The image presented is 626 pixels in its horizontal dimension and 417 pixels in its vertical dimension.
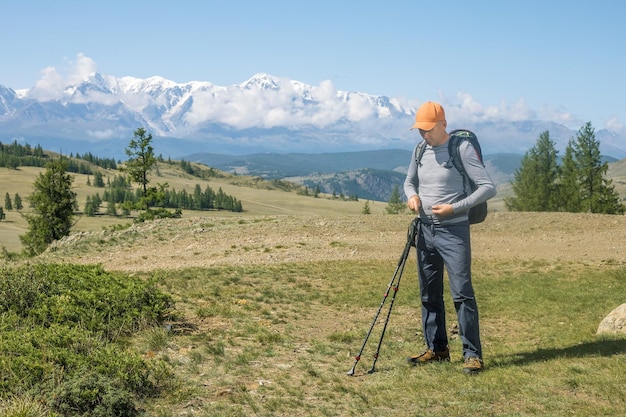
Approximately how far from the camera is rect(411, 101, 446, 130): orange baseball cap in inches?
329

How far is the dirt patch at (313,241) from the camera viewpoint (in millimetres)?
24609

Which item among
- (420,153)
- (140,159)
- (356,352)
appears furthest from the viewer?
(140,159)

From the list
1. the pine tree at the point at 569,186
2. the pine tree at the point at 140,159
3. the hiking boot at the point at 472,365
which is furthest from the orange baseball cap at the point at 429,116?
the pine tree at the point at 569,186

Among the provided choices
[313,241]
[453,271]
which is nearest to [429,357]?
[453,271]

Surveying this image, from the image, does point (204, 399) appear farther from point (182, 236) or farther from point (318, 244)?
point (182, 236)

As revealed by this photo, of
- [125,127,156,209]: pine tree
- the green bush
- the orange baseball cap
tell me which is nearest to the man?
the orange baseball cap

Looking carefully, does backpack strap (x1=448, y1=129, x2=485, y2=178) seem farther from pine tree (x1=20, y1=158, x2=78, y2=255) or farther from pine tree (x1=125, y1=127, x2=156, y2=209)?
pine tree (x1=125, y1=127, x2=156, y2=209)

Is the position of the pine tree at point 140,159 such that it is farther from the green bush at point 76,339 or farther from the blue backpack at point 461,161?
the blue backpack at point 461,161

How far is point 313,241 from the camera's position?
94.1 ft

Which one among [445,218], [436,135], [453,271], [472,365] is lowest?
[472,365]

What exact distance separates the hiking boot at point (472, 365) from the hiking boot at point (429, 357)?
0.70 meters

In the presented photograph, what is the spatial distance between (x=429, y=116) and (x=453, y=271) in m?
2.29

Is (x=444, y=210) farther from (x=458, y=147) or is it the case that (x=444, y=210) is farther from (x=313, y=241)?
(x=313, y=241)

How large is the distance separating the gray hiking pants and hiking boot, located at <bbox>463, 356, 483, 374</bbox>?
0.22 ft
